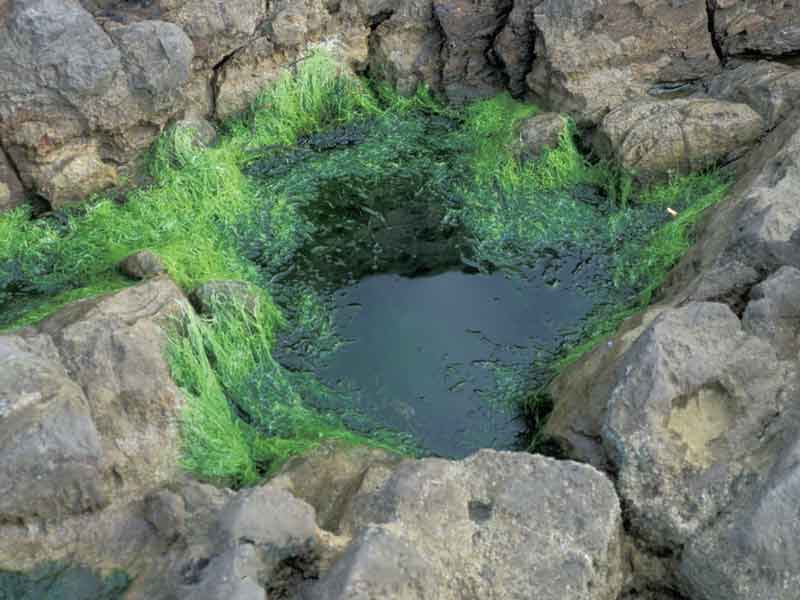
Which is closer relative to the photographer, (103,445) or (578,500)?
(578,500)

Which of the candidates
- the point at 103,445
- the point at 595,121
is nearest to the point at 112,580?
the point at 103,445

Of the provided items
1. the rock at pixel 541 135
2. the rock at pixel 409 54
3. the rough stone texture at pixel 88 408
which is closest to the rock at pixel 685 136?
the rock at pixel 541 135

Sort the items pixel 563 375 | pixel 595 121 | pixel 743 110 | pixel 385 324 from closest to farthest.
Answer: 1. pixel 563 375
2. pixel 385 324
3. pixel 743 110
4. pixel 595 121

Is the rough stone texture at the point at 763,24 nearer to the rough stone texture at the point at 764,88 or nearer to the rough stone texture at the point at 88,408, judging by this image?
the rough stone texture at the point at 764,88

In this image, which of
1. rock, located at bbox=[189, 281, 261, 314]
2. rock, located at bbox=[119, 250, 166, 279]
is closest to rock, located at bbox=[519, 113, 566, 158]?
rock, located at bbox=[189, 281, 261, 314]

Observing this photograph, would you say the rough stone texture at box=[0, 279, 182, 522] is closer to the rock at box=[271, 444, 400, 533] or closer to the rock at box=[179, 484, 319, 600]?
the rock at box=[271, 444, 400, 533]

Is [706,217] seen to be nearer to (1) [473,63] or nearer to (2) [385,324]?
(2) [385,324]
